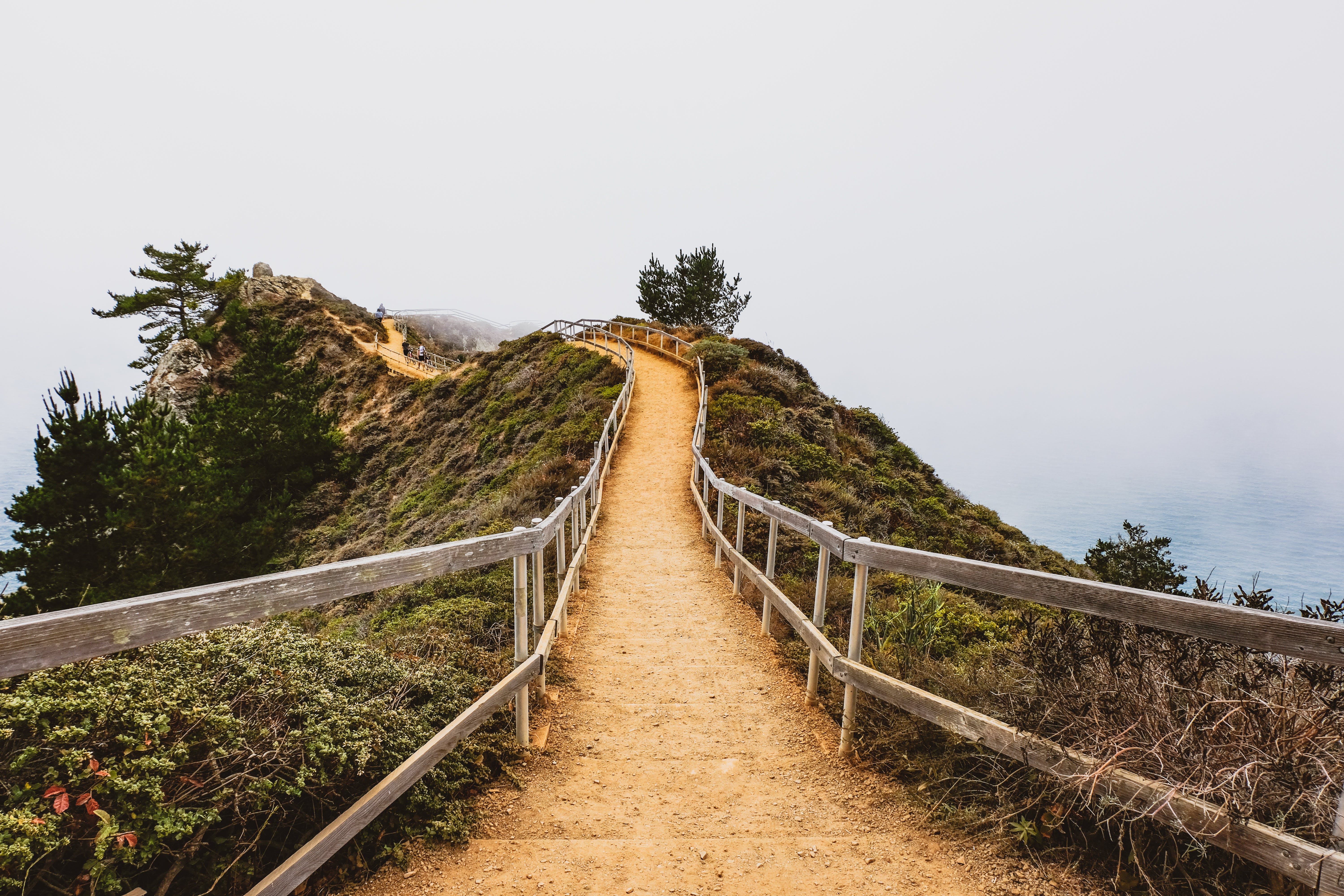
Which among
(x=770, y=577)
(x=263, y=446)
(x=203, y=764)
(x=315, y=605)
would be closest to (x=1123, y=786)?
(x=203, y=764)

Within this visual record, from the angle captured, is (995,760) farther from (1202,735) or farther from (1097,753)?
(1202,735)

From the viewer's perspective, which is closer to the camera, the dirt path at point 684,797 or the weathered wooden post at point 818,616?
the dirt path at point 684,797

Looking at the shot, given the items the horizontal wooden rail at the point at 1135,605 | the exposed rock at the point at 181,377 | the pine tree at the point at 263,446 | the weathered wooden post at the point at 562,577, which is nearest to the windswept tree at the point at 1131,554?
the weathered wooden post at the point at 562,577

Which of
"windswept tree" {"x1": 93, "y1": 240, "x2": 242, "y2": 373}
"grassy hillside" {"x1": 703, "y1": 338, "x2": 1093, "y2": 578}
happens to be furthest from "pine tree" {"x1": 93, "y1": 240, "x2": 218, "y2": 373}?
"grassy hillside" {"x1": 703, "y1": 338, "x2": 1093, "y2": 578}

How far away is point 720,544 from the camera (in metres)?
9.24

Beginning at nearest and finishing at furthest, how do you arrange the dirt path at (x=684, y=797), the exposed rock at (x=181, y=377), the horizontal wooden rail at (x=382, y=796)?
the horizontal wooden rail at (x=382, y=796), the dirt path at (x=684, y=797), the exposed rock at (x=181, y=377)

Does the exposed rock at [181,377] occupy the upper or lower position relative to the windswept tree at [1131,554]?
upper

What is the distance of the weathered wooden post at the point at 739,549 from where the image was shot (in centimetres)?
789

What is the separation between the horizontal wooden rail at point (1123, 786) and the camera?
204 cm

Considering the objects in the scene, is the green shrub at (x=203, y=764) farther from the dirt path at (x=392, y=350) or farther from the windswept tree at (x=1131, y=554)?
the dirt path at (x=392, y=350)

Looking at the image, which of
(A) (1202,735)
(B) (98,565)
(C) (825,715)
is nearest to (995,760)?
(A) (1202,735)

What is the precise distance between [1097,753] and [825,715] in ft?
7.23

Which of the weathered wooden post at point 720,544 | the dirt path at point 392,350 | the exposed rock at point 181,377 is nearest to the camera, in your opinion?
the weathered wooden post at point 720,544

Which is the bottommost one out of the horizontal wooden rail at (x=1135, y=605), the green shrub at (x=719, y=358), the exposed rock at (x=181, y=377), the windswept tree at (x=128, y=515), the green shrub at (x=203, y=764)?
the windswept tree at (x=128, y=515)
